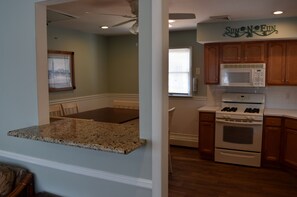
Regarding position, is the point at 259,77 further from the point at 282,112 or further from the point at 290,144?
the point at 290,144

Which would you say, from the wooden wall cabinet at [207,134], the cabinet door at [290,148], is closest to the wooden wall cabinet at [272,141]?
the cabinet door at [290,148]

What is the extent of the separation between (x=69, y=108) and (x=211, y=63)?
9.07ft

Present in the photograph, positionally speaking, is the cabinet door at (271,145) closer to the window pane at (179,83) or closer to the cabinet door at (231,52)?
the cabinet door at (231,52)

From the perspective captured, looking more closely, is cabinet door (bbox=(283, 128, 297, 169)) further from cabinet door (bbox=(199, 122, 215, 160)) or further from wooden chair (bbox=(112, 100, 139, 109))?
wooden chair (bbox=(112, 100, 139, 109))

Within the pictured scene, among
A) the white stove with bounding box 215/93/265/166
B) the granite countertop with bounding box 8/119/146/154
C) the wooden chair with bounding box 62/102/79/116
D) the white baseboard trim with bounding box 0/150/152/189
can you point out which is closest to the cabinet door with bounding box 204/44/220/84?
the white stove with bounding box 215/93/265/166

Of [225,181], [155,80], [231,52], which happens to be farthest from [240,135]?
[155,80]

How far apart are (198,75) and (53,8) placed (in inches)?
122

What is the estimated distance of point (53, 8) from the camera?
3330 mm

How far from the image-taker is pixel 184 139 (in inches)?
217

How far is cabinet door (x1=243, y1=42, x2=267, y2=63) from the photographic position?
440cm

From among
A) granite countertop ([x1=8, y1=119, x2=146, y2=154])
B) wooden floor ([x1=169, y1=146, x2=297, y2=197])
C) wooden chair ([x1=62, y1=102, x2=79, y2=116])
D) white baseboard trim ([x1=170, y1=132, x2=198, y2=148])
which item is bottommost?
wooden floor ([x1=169, y1=146, x2=297, y2=197])

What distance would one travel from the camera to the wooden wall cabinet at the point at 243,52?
4410 millimetres

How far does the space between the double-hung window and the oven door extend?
→ 1198 mm

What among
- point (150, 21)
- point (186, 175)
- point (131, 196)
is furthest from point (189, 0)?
point (186, 175)
